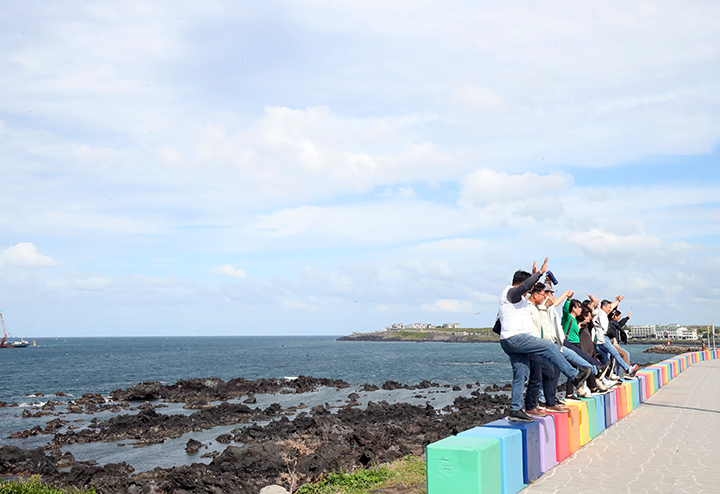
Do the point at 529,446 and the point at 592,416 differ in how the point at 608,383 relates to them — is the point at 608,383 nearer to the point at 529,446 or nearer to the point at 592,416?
the point at 592,416

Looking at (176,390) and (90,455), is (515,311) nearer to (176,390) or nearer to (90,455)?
(90,455)

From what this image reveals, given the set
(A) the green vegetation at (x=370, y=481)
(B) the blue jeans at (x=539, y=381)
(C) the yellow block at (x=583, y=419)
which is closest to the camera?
(B) the blue jeans at (x=539, y=381)

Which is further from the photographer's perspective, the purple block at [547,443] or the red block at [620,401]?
the red block at [620,401]

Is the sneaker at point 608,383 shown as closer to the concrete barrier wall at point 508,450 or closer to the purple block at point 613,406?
the purple block at point 613,406

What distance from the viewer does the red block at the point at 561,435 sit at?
7.94 m

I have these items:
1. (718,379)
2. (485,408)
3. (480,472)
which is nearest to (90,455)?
(485,408)

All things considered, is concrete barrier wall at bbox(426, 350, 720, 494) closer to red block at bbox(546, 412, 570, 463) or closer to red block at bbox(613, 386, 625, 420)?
red block at bbox(546, 412, 570, 463)

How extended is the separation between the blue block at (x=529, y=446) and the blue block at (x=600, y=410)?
3.50 m

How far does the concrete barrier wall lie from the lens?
5.59m

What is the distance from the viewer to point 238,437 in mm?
24172

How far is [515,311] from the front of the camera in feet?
23.8

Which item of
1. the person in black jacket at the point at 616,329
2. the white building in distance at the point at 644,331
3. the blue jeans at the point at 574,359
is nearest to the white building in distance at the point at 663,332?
the white building in distance at the point at 644,331

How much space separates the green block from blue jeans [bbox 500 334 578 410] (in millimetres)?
1694

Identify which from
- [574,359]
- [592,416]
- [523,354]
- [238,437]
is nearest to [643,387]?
[592,416]
